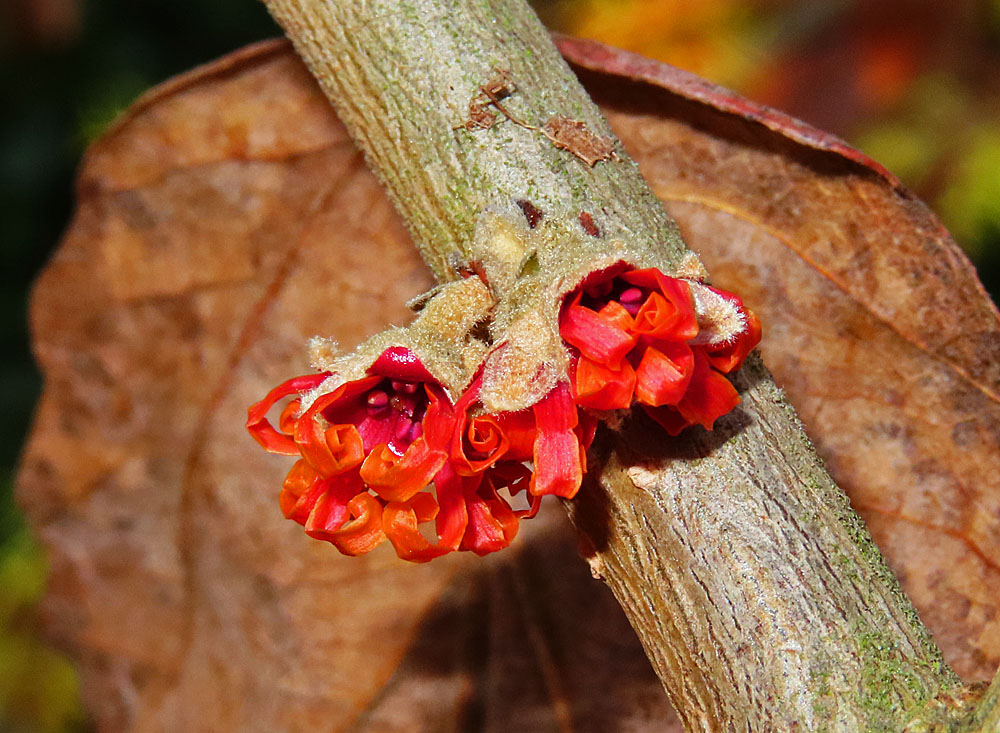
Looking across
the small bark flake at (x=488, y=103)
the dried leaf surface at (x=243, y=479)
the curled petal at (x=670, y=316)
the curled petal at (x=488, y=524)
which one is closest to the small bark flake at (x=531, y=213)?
the small bark flake at (x=488, y=103)

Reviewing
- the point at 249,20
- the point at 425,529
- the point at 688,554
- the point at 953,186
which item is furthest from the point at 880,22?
the point at 688,554

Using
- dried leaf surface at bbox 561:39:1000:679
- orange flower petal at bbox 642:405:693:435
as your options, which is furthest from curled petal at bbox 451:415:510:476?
dried leaf surface at bbox 561:39:1000:679

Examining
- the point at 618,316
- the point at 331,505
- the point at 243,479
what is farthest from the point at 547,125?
the point at 243,479

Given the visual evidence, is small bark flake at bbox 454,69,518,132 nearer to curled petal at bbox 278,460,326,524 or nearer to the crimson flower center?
the crimson flower center

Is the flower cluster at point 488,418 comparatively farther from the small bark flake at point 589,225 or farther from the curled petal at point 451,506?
the small bark flake at point 589,225

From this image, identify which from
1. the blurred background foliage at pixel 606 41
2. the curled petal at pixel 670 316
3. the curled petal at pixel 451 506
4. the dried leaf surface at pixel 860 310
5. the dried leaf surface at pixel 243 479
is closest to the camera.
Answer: the curled petal at pixel 670 316

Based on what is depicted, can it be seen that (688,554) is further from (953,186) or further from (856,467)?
(953,186)
